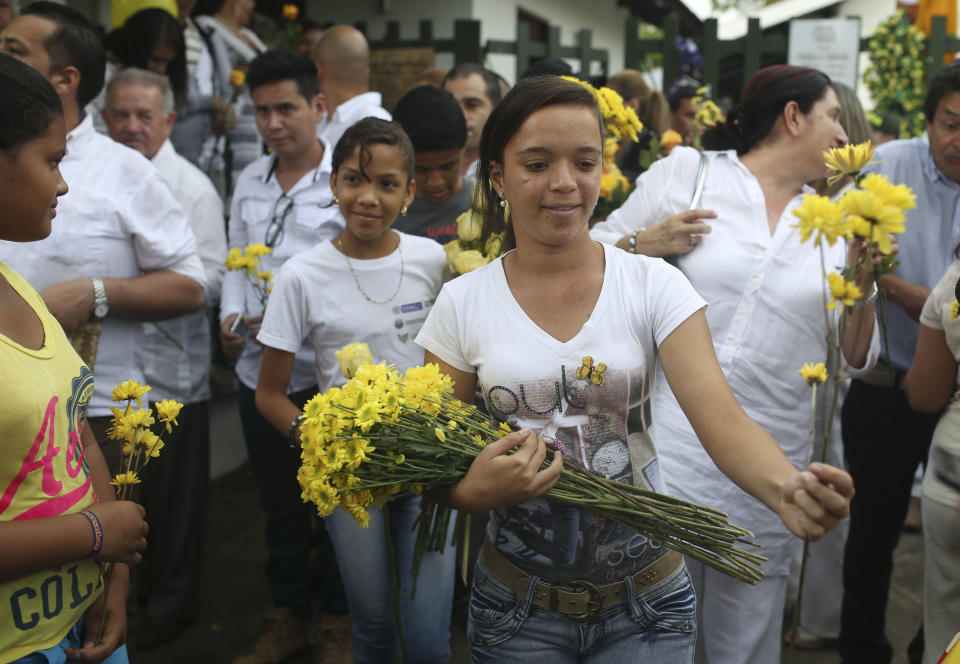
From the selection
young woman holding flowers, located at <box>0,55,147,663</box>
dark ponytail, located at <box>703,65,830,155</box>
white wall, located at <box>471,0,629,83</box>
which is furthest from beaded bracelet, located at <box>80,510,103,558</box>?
white wall, located at <box>471,0,629,83</box>

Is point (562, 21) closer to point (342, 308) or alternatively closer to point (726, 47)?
point (726, 47)

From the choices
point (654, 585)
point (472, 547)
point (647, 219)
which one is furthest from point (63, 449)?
point (472, 547)

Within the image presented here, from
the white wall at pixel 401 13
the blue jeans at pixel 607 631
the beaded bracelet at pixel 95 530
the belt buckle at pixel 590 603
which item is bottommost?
the blue jeans at pixel 607 631

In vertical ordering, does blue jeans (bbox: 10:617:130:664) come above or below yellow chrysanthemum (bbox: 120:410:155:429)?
below

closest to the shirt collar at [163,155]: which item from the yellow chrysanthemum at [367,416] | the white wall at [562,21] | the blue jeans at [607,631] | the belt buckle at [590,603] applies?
the yellow chrysanthemum at [367,416]

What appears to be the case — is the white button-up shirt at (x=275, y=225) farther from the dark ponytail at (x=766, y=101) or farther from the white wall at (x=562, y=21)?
the white wall at (x=562, y=21)

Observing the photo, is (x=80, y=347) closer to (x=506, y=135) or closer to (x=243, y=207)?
(x=243, y=207)

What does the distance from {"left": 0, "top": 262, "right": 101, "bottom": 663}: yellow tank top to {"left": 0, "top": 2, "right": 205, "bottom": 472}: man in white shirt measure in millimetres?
1128

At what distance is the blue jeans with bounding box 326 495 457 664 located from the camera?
281 centimetres

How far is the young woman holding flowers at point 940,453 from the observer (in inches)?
101

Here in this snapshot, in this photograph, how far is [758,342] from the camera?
288cm

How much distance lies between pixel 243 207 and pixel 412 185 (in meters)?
1.29

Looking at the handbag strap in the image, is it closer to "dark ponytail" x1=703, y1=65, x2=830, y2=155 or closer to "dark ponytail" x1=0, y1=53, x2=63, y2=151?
"dark ponytail" x1=703, y1=65, x2=830, y2=155

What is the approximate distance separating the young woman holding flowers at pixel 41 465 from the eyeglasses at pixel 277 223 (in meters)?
1.95
